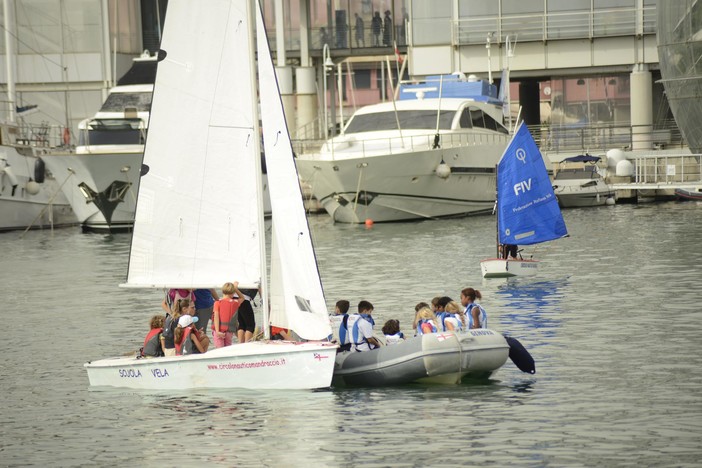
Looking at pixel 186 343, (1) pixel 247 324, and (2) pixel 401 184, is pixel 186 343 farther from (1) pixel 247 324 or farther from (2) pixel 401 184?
(2) pixel 401 184

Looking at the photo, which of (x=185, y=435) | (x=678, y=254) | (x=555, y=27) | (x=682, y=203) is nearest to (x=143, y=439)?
(x=185, y=435)

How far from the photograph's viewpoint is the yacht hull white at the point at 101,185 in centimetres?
5691

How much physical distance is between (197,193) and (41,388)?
4.03 m

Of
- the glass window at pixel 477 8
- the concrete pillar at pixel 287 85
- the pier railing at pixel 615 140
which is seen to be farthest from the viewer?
the concrete pillar at pixel 287 85

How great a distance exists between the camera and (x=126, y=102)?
6084 cm

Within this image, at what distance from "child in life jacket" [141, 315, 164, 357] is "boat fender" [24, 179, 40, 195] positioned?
38819 mm

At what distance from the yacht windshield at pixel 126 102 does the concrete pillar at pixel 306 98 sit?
56.1 feet

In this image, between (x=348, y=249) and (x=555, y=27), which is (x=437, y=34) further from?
(x=348, y=249)

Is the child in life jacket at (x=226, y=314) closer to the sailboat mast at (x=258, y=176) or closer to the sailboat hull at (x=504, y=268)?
the sailboat mast at (x=258, y=176)

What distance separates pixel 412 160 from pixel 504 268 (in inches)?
707

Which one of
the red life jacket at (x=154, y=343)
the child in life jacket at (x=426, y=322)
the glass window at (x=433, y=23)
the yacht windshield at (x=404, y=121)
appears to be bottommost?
the red life jacket at (x=154, y=343)

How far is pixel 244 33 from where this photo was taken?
23125 mm

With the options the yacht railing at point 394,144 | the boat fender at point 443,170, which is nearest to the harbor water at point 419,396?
the yacht railing at point 394,144

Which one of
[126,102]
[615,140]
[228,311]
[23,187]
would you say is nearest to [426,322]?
[228,311]
